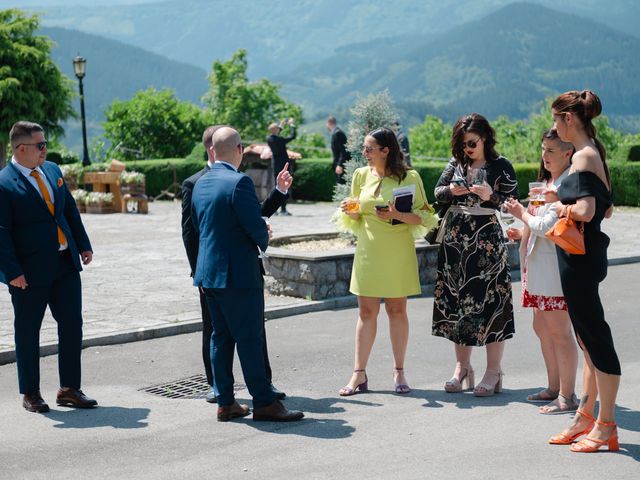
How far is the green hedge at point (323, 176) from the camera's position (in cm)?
2380

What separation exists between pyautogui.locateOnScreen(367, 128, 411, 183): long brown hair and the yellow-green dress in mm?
55

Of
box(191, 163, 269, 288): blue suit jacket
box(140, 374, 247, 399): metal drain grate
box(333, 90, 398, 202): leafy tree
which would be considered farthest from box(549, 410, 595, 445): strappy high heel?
box(333, 90, 398, 202): leafy tree

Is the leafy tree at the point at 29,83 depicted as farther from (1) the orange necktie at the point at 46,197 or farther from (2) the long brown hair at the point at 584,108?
(2) the long brown hair at the point at 584,108

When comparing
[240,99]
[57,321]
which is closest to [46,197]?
[57,321]

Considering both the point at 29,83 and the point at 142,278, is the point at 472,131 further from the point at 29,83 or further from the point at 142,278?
the point at 29,83

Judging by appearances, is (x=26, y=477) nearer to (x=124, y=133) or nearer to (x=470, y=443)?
(x=470, y=443)

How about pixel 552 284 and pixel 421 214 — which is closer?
pixel 552 284

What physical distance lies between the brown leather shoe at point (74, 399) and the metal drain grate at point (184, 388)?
0.57m

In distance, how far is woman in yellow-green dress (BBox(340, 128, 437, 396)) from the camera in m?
7.01

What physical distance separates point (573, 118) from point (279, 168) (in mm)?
15619

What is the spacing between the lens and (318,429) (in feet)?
19.9

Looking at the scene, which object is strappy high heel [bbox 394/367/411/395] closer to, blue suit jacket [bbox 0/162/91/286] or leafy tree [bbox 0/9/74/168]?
blue suit jacket [bbox 0/162/91/286]

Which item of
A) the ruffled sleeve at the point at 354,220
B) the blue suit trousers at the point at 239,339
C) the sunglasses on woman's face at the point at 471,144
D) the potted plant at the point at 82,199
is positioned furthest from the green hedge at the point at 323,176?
the blue suit trousers at the point at 239,339

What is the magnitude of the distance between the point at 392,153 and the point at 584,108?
6.08ft
